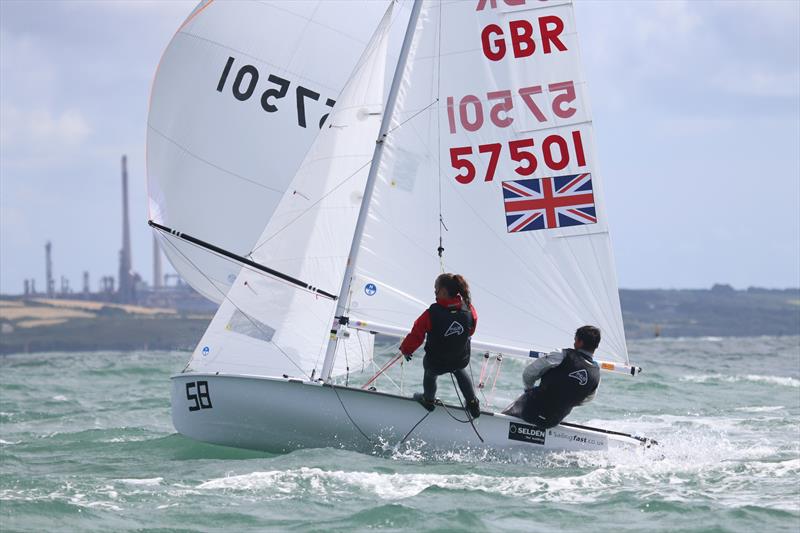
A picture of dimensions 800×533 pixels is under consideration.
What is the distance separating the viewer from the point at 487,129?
32.3ft

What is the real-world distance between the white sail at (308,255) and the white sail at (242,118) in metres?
1.32

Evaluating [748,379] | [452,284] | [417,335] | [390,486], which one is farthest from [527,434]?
[748,379]

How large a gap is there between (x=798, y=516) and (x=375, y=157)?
4.39 m

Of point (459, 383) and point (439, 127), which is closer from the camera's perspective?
point (459, 383)

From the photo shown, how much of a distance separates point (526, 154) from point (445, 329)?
1.79m

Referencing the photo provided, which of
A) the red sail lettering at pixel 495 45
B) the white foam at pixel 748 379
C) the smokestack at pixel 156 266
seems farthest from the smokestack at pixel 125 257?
the red sail lettering at pixel 495 45

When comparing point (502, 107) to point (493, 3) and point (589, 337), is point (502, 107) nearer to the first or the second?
point (493, 3)

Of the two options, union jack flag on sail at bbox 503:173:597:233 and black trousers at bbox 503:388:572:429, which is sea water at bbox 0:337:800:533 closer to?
black trousers at bbox 503:388:572:429

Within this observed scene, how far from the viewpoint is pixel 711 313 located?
109312mm

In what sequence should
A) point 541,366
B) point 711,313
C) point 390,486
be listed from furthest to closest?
1. point 711,313
2. point 541,366
3. point 390,486

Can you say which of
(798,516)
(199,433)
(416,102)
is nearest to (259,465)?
(199,433)

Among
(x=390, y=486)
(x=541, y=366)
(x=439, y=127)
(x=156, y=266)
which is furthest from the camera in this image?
(x=156, y=266)

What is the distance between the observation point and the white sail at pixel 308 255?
9.84 meters

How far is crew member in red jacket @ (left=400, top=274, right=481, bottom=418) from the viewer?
8945 mm
